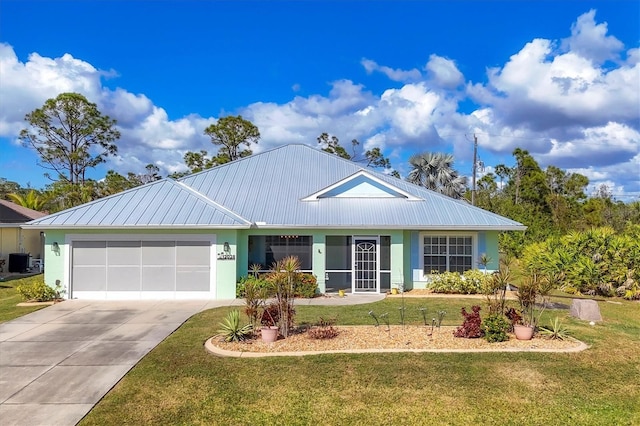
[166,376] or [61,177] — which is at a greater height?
[61,177]

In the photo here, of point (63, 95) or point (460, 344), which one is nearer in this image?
point (460, 344)

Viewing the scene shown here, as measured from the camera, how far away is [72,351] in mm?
9992

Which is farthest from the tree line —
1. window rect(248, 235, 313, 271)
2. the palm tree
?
window rect(248, 235, 313, 271)

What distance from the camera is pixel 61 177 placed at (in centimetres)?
3950

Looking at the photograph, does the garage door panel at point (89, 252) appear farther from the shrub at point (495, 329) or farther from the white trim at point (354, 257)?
the shrub at point (495, 329)

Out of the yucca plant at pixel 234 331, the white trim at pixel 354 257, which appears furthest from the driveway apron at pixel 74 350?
the white trim at pixel 354 257

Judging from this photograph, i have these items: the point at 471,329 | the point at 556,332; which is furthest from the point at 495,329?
the point at 556,332

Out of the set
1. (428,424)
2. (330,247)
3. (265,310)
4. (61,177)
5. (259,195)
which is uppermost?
(61,177)

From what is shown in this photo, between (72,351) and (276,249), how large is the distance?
1047cm

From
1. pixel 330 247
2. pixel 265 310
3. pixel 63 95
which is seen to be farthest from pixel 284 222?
pixel 63 95

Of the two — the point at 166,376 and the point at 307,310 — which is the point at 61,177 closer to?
the point at 307,310

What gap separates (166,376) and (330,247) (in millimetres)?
11376

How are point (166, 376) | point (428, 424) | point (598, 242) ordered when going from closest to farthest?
point (428, 424) → point (166, 376) → point (598, 242)

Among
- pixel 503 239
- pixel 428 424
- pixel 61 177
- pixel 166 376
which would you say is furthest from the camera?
pixel 61 177
